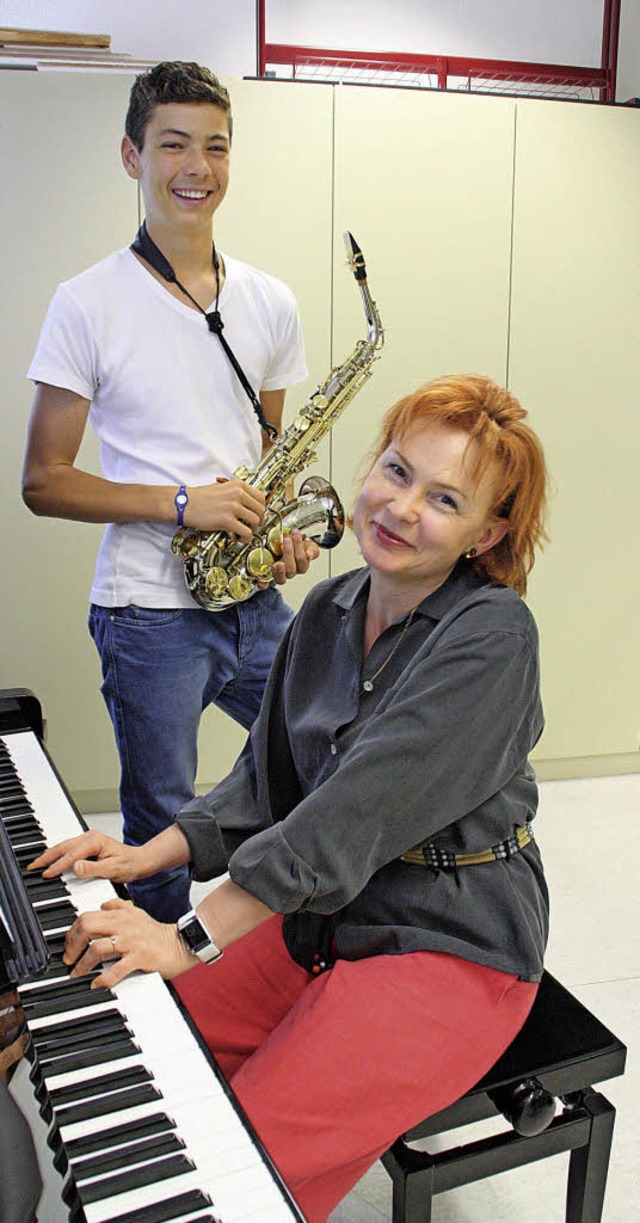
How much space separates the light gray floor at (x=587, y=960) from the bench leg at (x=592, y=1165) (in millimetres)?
338

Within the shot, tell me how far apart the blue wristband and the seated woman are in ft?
1.72

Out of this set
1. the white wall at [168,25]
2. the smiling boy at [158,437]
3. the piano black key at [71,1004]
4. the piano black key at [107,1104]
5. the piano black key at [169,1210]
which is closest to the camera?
the piano black key at [169,1210]

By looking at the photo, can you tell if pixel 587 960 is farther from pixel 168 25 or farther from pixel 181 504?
pixel 168 25

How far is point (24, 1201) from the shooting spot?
896 mm

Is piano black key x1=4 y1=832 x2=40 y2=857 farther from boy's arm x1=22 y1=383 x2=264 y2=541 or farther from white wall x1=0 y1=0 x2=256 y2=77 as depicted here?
white wall x1=0 y1=0 x2=256 y2=77

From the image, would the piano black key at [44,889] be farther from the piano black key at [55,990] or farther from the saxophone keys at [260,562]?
the saxophone keys at [260,562]

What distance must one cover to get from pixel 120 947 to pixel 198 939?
12 cm

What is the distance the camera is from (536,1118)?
136 cm

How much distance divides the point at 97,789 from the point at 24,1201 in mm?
2667

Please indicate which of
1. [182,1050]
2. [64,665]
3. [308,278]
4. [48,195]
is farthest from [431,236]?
[182,1050]

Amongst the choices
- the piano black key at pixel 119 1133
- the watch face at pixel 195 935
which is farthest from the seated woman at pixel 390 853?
the piano black key at pixel 119 1133

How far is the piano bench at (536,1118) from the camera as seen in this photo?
4.46 feet

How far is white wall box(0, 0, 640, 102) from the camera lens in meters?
3.62

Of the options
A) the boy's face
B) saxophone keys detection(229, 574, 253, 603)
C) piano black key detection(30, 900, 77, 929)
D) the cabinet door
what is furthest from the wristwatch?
the cabinet door
